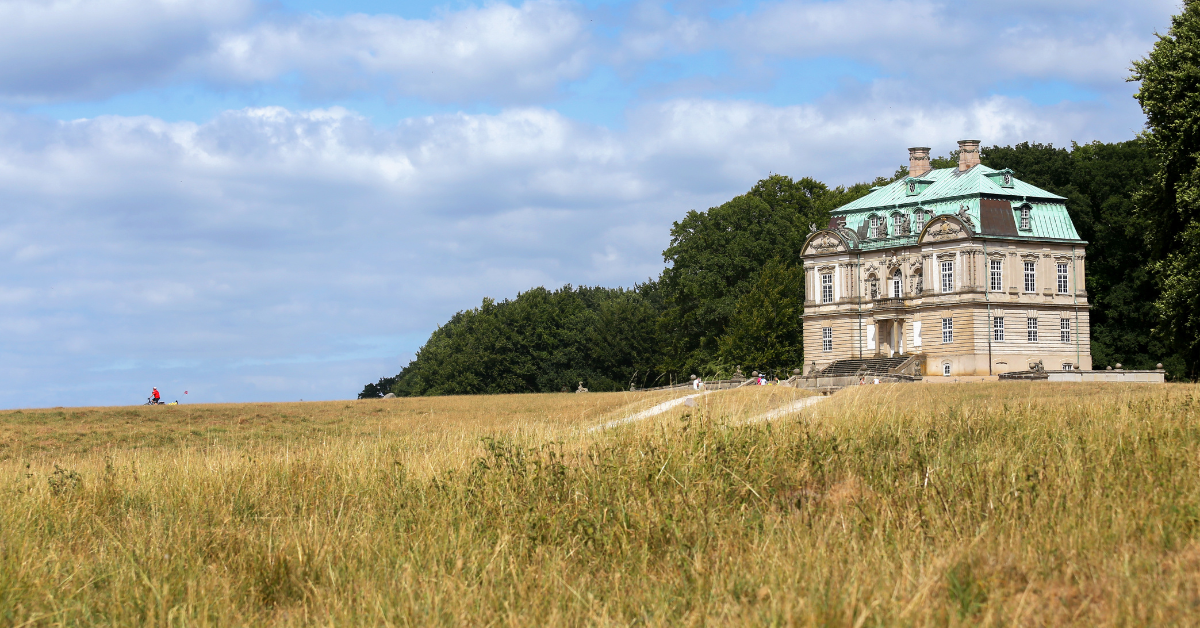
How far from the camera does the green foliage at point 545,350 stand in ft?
300

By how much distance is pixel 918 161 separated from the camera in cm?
8169

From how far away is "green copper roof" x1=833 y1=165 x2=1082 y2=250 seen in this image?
7119cm

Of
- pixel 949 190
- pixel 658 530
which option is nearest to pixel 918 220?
pixel 949 190

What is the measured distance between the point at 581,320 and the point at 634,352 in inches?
503

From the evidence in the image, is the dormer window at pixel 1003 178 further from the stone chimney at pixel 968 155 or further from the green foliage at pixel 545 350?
the green foliage at pixel 545 350

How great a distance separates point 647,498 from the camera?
1081 cm

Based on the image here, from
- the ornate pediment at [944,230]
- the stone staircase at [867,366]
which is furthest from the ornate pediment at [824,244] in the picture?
the stone staircase at [867,366]

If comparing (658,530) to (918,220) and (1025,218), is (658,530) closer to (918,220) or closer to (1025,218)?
(1025,218)

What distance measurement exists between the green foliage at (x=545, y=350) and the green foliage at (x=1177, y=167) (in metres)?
54.0

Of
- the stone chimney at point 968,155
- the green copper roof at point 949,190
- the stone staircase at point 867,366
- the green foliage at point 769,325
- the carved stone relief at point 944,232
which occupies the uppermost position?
the stone chimney at point 968,155

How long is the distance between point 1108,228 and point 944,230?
38.1 feet

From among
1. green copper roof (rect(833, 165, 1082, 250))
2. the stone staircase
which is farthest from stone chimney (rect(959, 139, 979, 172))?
the stone staircase

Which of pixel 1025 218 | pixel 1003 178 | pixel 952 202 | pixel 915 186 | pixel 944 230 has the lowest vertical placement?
pixel 944 230

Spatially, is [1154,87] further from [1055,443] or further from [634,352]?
[634,352]
